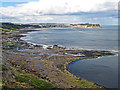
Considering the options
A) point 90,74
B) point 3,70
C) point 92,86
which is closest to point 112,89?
point 92,86

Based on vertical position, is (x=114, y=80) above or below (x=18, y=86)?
below

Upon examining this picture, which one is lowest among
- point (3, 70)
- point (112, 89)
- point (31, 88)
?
point (112, 89)

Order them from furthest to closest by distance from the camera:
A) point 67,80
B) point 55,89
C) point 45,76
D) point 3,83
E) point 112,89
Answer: point 45,76, point 67,80, point 112,89, point 55,89, point 3,83

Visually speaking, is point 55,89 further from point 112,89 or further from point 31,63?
point 31,63

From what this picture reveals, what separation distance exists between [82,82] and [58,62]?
52.9 feet

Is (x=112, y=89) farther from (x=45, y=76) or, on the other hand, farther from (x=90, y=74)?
(x=45, y=76)

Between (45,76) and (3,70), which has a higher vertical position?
(3,70)

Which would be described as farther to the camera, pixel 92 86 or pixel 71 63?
pixel 71 63

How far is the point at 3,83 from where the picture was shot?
2505cm

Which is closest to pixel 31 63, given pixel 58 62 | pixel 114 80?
pixel 58 62

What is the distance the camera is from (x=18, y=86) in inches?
1003

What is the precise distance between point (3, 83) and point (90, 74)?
72.6 ft

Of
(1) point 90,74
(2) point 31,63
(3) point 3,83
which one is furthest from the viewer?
(2) point 31,63

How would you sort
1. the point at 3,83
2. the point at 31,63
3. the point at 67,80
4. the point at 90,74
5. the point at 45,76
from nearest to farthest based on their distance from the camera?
1. the point at 3,83
2. the point at 67,80
3. the point at 45,76
4. the point at 90,74
5. the point at 31,63
